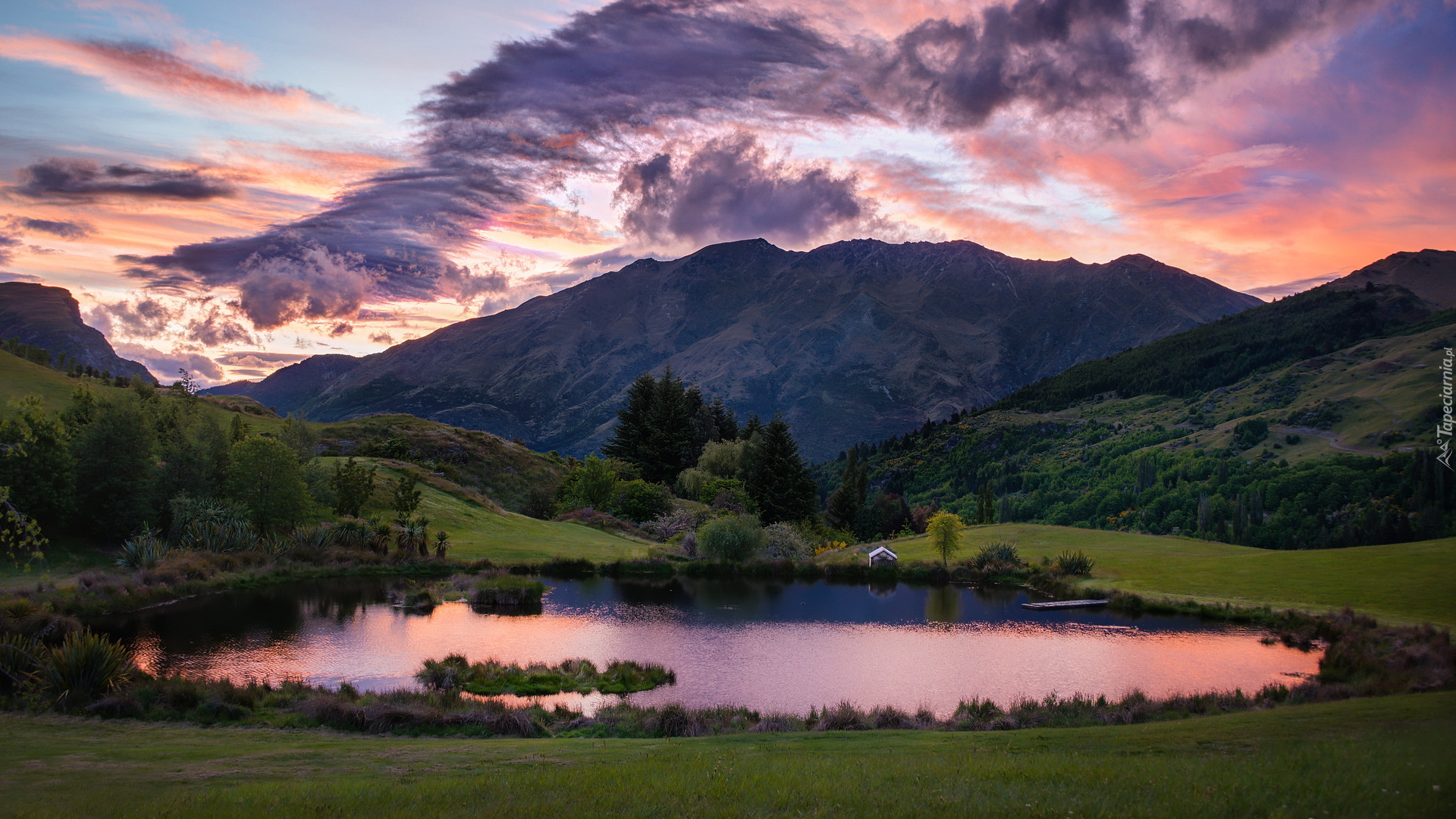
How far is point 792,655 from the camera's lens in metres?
31.3

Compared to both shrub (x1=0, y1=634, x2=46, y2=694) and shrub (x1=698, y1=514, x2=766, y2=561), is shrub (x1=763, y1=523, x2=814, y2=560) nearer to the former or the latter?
shrub (x1=698, y1=514, x2=766, y2=561)

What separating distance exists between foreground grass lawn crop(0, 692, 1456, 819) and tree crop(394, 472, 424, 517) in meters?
39.1

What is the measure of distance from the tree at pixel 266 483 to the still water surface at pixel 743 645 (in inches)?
296

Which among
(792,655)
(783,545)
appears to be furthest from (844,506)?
Result: (792,655)

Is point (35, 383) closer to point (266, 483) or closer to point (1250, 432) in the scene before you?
point (266, 483)

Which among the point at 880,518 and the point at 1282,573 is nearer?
the point at 1282,573

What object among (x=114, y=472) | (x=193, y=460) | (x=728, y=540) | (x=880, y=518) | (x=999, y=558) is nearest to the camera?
(x=114, y=472)

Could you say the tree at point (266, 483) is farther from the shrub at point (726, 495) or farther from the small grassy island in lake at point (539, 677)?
the shrub at point (726, 495)

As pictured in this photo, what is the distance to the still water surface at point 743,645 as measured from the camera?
85.4 ft

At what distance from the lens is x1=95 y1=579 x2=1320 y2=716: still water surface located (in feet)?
85.4

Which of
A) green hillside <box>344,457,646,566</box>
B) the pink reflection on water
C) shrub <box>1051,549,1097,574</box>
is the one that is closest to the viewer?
the pink reflection on water

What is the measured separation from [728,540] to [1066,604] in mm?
23861

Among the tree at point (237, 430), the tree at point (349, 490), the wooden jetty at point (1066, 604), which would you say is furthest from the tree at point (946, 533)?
the tree at point (237, 430)

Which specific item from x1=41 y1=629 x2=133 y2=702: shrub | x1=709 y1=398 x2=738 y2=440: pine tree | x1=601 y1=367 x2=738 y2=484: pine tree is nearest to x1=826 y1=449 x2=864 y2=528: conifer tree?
x1=709 y1=398 x2=738 y2=440: pine tree
